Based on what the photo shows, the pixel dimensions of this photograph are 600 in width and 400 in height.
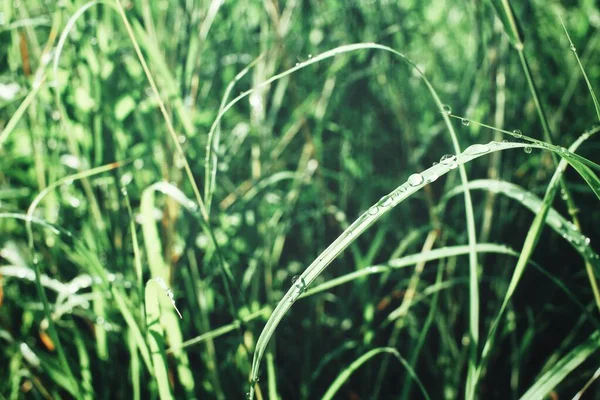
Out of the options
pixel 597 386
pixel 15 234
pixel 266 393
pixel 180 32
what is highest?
pixel 180 32

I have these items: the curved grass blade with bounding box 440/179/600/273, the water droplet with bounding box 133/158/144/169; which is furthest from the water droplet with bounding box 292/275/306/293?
the water droplet with bounding box 133/158/144/169

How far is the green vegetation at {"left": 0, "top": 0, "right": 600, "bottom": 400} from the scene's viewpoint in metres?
0.61

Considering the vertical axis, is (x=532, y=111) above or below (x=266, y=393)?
above

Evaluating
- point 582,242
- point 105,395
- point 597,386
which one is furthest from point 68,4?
point 597,386

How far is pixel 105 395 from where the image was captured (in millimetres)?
616

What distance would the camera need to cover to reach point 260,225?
30.4 inches

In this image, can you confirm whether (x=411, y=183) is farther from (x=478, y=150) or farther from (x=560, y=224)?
(x=560, y=224)

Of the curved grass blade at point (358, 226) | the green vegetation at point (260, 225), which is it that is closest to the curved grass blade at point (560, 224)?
the green vegetation at point (260, 225)

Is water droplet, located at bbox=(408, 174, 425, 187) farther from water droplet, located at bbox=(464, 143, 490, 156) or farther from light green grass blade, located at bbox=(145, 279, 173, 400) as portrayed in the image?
light green grass blade, located at bbox=(145, 279, 173, 400)

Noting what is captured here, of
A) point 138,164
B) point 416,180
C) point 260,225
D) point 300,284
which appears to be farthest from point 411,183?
point 138,164

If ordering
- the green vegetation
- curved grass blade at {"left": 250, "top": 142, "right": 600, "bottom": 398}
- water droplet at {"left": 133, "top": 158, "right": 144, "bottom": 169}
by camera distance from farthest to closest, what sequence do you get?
water droplet at {"left": 133, "top": 158, "right": 144, "bottom": 169}, the green vegetation, curved grass blade at {"left": 250, "top": 142, "right": 600, "bottom": 398}

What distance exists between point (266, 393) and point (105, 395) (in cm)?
23

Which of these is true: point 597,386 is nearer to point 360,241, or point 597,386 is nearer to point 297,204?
point 360,241

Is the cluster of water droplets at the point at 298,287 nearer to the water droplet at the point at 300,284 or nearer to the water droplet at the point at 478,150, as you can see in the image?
→ the water droplet at the point at 300,284
